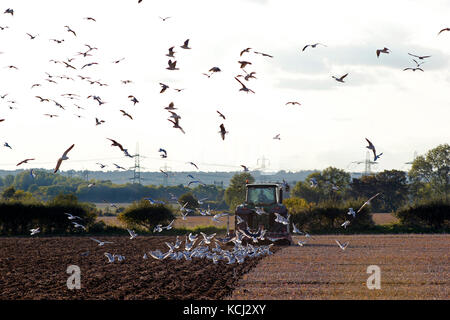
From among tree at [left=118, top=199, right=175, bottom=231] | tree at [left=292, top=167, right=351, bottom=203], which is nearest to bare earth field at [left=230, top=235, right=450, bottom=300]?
tree at [left=118, top=199, right=175, bottom=231]

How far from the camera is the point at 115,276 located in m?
17.2

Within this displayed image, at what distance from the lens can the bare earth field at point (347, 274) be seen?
13664 mm

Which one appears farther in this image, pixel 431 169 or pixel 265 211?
pixel 431 169

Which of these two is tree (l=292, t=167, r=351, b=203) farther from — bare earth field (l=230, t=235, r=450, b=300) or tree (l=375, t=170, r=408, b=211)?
bare earth field (l=230, t=235, r=450, b=300)

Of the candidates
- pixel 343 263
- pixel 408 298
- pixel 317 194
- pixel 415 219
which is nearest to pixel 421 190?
pixel 317 194

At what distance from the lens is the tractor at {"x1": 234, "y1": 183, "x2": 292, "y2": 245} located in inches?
1085

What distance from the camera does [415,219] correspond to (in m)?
43.5

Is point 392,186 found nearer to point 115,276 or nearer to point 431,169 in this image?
point 431,169

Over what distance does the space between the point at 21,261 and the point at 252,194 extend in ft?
36.4

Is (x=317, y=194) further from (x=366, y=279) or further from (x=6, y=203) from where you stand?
(x=366, y=279)

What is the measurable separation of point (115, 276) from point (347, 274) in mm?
6673

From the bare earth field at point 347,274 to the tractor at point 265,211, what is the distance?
1.58 metres

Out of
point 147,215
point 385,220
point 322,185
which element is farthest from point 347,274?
point 322,185

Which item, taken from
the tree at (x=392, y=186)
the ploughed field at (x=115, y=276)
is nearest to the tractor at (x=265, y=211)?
the ploughed field at (x=115, y=276)
